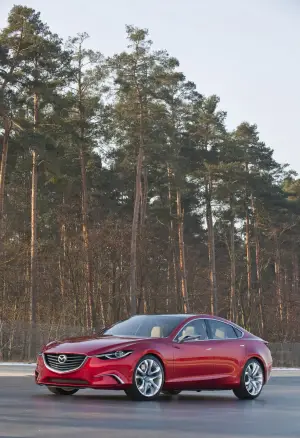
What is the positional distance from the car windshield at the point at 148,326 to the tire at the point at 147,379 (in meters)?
0.70

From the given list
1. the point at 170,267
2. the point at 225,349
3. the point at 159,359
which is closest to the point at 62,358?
the point at 159,359

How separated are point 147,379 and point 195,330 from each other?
64.3 inches

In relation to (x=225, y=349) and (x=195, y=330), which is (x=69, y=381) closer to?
(x=195, y=330)

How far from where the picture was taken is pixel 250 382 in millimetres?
16266

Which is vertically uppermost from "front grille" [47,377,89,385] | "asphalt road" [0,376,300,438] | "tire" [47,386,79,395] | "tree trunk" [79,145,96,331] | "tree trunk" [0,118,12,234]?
"tree trunk" [0,118,12,234]

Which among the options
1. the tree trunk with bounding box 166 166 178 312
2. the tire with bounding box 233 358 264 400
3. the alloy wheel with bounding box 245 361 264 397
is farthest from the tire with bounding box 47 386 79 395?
the tree trunk with bounding box 166 166 178 312

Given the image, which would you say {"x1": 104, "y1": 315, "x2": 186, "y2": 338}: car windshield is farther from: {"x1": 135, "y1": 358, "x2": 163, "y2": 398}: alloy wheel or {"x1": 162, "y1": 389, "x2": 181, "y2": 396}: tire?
{"x1": 162, "y1": 389, "x2": 181, "y2": 396}: tire

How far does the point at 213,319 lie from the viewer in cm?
1630

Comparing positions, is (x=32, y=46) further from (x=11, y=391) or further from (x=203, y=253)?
(x=203, y=253)

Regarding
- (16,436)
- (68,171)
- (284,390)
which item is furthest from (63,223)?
(16,436)

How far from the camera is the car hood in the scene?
14281 millimetres

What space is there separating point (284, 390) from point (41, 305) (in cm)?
3879

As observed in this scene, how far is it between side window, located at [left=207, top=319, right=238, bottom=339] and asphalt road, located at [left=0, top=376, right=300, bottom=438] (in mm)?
1075

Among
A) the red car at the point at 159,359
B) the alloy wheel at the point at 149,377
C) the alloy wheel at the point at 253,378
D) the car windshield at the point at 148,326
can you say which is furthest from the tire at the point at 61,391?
the alloy wheel at the point at 253,378
